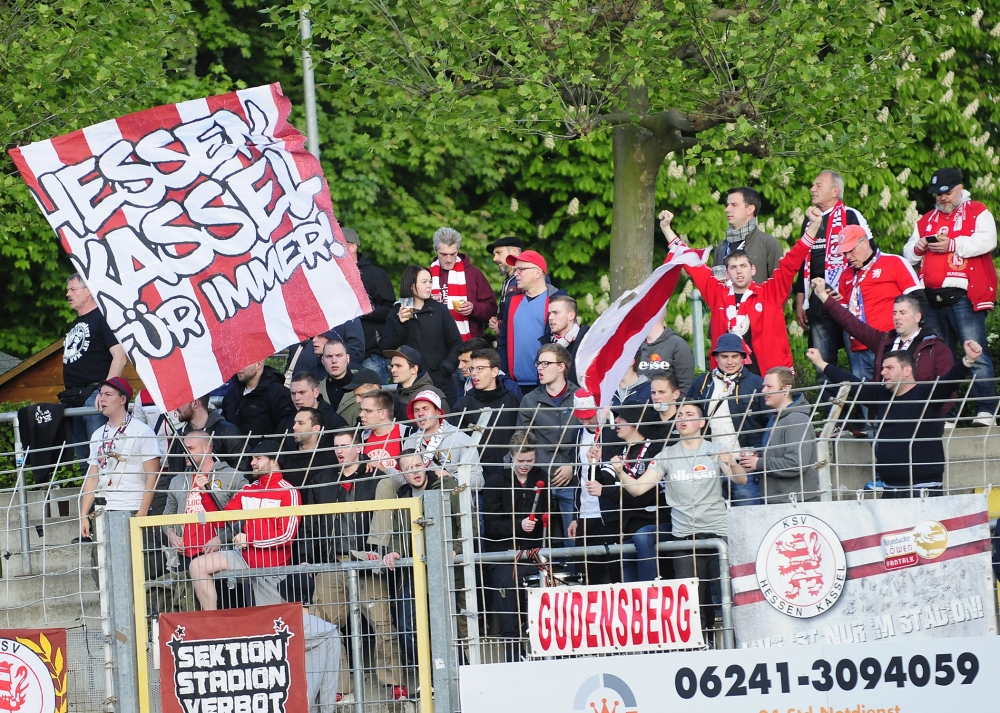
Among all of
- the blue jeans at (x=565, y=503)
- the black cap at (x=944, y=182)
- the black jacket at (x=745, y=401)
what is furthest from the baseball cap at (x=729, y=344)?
the black cap at (x=944, y=182)

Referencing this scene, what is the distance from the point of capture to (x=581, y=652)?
307 inches

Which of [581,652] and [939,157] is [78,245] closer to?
[581,652]

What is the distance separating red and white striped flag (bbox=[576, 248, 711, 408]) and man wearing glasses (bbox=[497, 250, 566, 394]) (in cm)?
245

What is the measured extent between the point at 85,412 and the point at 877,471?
6.35 m

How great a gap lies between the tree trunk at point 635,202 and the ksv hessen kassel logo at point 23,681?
22.6ft

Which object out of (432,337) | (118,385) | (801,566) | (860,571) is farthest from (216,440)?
(860,571)

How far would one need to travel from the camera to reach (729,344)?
10.4m

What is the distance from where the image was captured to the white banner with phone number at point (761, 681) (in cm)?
743

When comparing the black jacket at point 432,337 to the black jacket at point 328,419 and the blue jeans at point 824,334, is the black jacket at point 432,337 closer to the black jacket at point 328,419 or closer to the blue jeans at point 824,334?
the black jacket at point 328,419

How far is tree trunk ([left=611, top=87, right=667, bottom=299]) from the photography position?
44.5 feet

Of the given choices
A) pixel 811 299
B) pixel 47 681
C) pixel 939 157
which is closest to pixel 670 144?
pixel 811 299

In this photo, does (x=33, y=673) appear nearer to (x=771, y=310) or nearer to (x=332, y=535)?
(x=332, y=535)

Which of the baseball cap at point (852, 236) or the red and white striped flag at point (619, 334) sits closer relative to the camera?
the red and white striped flag at point (619, 334)

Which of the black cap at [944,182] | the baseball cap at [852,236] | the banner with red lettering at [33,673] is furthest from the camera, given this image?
the black cap at [944,182]
